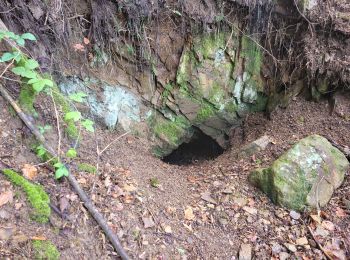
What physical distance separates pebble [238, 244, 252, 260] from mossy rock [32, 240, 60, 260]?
71.7 inches

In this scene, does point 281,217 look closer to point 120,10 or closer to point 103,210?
point 103,210

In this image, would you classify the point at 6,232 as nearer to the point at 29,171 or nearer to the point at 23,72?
the point at 29,171

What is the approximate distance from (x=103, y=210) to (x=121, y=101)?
8.33ft

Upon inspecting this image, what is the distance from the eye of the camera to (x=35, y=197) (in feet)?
8.43

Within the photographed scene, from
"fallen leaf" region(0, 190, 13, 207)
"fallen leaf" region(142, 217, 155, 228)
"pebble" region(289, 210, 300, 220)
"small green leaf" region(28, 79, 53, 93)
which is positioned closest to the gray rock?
"pebble" region(289, 210, 300, 220)

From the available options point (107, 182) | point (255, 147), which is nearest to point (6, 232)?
point (107, 182)

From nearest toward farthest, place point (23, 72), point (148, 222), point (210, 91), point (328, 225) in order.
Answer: point (23, 72), point (148, 222), point (328, 225), point (210, 91)

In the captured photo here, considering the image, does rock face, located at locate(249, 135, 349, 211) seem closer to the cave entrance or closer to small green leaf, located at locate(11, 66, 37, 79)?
the cave entrance

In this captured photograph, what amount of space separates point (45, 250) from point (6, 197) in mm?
528

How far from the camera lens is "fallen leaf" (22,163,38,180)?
2732 millimetres

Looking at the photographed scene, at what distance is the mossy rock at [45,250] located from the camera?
2297mm

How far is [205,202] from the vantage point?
3.82 metres

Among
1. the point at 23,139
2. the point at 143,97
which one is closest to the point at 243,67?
the point at 143,97

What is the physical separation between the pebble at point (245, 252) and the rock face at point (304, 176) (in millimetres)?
706
